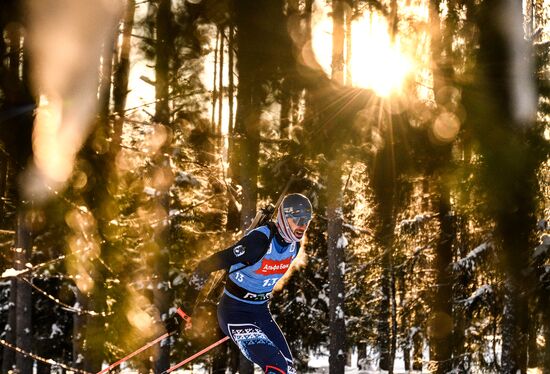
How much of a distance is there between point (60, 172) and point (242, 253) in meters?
1.81

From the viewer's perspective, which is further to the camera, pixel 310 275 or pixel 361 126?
pixel 310 275

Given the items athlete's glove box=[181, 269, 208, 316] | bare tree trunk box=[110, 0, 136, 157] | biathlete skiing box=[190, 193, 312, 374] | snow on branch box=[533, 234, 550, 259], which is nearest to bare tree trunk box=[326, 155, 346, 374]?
snow on branch box=[533, 234, 550, 259]

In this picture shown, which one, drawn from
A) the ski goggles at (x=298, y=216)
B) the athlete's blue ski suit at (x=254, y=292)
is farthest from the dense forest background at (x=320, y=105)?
the athlete's blue ski suit at (x=254, y=292)

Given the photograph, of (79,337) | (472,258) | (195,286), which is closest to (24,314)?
(79,337)

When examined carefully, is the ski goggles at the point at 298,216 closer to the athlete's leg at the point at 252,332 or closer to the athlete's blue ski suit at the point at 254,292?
the athlete's blue ski suit at the point at 254,292

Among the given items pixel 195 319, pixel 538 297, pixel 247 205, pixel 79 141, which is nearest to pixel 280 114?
pixel 79 141

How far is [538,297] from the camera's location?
6660mm

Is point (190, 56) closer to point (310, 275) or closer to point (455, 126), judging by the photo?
point (455, 126)

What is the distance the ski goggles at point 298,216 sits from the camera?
5.25 metres

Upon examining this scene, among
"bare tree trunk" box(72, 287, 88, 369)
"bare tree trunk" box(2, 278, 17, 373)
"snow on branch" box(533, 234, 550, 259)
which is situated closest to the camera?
"snow on branch" box(533, 234, 550, 259)

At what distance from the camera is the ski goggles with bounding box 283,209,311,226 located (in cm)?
525

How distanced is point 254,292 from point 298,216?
1030 millimetres

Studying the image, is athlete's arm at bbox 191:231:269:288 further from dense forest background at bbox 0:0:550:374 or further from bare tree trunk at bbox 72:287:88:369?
bare tree trunk at bbox 72:287:88:369

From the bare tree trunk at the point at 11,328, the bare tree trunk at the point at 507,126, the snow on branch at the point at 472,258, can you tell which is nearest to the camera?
the bare tree trunk at the point at 507,126
